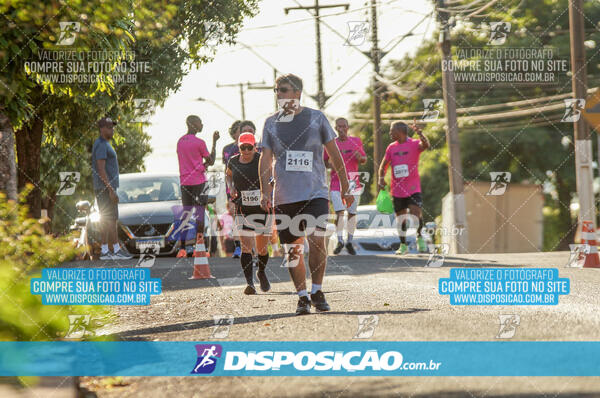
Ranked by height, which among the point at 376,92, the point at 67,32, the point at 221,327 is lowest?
the point at 221,327

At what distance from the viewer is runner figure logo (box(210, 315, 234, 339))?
17.8 ft

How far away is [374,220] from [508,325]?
12.1 meters

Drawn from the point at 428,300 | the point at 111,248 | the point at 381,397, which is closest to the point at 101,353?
the point at 381,397

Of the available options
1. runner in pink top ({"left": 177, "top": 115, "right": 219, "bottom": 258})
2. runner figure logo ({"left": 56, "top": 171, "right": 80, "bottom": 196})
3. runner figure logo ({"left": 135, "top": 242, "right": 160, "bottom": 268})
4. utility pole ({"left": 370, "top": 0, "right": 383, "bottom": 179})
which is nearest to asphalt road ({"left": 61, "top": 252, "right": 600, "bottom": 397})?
runner in pink top ({"left": 177, "top": 115, "right": 219, "bottom": 258})

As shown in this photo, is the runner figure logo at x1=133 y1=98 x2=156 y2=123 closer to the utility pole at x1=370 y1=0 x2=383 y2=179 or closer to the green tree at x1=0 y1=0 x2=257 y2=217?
the green tree at x1=0 y1=0 x2=257 y2=217

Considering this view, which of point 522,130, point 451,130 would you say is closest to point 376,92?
point 522,130

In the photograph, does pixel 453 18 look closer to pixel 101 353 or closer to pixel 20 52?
pixel 20 52

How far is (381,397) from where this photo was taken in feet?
12.0

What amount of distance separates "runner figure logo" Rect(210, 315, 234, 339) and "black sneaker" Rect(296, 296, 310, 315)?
0.58 m

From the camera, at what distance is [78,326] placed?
212 inches

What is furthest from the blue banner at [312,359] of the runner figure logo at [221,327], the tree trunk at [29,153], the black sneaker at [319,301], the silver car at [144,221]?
the tree trunk at [29,153]

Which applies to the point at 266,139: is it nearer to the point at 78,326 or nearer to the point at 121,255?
the point at 78,326

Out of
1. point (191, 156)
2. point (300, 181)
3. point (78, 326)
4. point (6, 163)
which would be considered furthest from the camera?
point (191, 156)

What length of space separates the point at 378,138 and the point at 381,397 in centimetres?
2573
